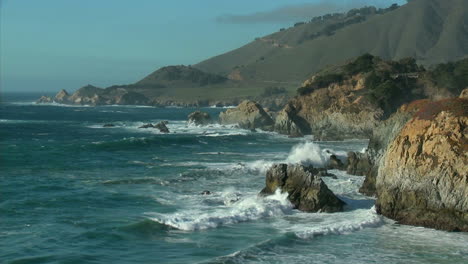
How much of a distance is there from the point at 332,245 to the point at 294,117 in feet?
165

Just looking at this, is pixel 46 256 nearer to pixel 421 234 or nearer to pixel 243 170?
pixel 421 234

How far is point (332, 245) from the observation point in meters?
21.6

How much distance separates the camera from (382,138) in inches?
1307

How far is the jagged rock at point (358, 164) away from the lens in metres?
36.4

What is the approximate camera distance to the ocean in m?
20.4

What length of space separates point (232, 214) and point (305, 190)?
3.28m

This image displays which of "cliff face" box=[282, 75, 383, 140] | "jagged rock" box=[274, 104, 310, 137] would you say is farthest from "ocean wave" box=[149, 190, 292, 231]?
"jagged rock" box=[274, 104, 310, 137]

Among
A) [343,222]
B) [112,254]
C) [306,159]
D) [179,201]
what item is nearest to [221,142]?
[306,159]

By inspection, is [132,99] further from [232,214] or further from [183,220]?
[183,220]

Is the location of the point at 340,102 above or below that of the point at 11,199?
above

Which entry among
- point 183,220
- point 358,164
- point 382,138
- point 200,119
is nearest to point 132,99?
point 200,119

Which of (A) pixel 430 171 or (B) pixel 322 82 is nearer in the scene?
(A) pixel 430 171

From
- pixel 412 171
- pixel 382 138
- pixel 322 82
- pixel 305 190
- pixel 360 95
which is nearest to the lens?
pixel 412 171

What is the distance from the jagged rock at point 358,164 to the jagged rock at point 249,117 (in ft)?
121
